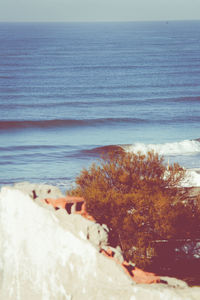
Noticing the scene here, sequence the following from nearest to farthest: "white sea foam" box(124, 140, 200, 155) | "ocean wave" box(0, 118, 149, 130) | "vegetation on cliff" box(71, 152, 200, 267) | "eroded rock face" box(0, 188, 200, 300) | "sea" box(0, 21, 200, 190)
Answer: "eroded rock face" box(0, 188, 200, 300) → "vegetation on cliff" box(71, 152, 200, 267) → "sea" box(0, 21, 200, 190) → "white sea foam" box(124, 140, 200, 155) → "ocean wave" box(0, 118, 149, 130)

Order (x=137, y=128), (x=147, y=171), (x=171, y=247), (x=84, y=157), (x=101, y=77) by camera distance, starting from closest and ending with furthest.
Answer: (x=171, y=247) < (x=147, y=171) < (x=84, y=157) < (x=137, y=128) < (x=101, y=77)

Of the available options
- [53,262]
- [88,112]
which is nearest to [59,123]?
[88,112]

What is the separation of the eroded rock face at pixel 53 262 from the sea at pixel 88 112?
2918 centimetres

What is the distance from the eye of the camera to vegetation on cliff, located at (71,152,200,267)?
23203mm

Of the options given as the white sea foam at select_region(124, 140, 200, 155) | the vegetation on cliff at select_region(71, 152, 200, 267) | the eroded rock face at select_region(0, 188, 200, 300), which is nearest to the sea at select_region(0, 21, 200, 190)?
the white sea foam at select_region(124, 140, 200, 155)

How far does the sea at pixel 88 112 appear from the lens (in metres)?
52.7

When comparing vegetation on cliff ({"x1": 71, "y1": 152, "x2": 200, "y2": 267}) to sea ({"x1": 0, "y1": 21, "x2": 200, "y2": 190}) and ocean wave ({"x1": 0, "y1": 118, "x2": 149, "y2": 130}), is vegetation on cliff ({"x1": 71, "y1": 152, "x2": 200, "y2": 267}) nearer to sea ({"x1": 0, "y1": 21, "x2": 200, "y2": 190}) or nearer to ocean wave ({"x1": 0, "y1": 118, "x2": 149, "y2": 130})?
sea ({"x1": 0, "y1": 21, "x2": 200, "y2": 190})

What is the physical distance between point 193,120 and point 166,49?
102m

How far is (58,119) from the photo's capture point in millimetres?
74250

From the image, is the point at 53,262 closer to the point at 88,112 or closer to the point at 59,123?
the point at 59,123

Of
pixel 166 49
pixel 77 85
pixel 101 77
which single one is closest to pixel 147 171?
pixel 77 85

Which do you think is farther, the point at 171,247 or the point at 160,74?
the point at 160,74

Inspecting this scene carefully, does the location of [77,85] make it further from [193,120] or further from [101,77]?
[193,120]

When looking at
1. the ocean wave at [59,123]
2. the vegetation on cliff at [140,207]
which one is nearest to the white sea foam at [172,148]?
the ocean wave at [59,123]
